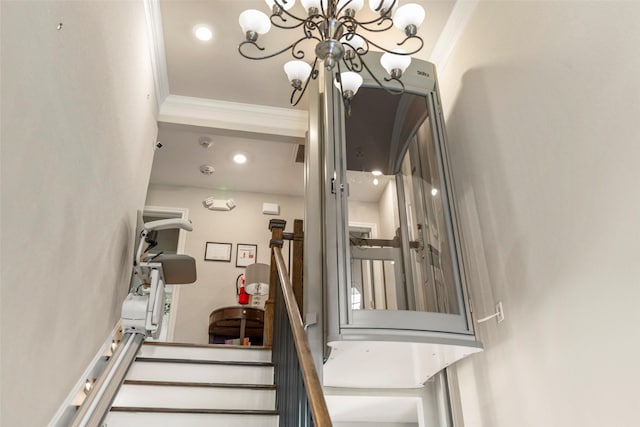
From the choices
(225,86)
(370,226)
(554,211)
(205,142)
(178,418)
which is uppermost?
(205,142)

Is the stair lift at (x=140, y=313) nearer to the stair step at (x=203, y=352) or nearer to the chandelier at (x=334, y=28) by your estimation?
the stair step at (x=203, y=352)

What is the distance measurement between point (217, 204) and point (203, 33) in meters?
3.12

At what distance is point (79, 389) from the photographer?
8.87 feet

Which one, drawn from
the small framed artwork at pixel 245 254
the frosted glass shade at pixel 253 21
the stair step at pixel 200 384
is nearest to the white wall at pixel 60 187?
the stair step at pixel 200 384

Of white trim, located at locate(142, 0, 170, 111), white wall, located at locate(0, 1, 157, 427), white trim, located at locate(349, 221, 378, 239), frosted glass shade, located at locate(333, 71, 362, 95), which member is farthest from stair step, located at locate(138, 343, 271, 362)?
white trim, located at locate(142, 0, 170, 111)

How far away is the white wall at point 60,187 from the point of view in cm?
182

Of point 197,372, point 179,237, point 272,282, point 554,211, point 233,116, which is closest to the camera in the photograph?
point 554,211

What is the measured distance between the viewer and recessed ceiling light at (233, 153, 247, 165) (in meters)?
6.07

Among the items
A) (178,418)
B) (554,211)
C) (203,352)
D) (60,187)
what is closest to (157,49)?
(60,187)

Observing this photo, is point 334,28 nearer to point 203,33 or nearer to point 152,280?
point 203,33

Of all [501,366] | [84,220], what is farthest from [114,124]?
[501,366]

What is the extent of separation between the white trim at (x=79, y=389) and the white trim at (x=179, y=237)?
2510 millimetres

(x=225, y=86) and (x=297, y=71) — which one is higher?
(x=225, y=86)

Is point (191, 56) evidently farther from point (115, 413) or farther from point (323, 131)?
point (115, 413)
